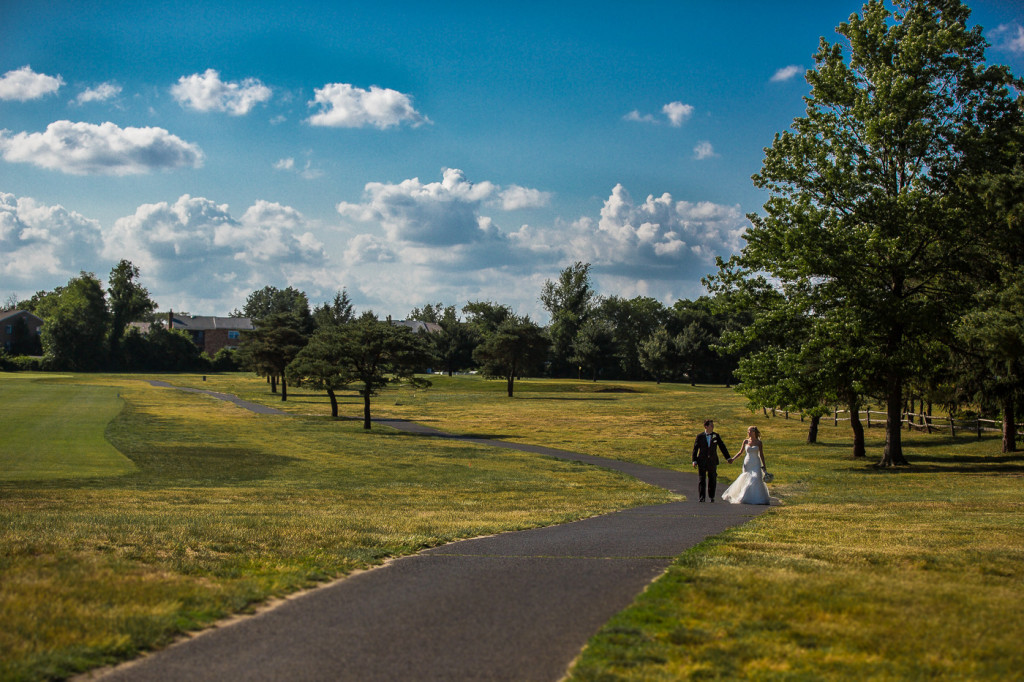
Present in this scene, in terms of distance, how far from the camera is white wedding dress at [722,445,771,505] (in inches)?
730

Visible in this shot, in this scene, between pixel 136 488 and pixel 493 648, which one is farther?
pixel 136 488

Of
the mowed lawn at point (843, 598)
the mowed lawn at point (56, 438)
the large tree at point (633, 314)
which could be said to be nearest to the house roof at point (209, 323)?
the large tree at point (633, 314)

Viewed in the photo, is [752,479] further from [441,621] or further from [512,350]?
[512,350]

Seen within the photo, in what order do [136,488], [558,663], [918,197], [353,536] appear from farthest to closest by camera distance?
[918,197] < [136,488] < [353,536] < [558,663]

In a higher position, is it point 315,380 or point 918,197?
point 918,197

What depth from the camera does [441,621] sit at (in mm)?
7320

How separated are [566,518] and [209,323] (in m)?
171

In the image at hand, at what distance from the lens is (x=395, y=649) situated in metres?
6.62

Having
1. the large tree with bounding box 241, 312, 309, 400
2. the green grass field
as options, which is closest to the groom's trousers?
the green grass field

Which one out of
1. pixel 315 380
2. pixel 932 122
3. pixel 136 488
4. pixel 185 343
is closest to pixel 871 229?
pixel 932 122

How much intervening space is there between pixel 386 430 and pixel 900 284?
31.7m

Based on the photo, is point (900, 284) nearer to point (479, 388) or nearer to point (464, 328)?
point (479, 388)

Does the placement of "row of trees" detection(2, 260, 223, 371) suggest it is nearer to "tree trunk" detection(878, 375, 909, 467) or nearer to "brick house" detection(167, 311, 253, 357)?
"brick house" detection(167, 311, 253, 357)

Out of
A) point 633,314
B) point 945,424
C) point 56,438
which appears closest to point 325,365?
point 56,438
